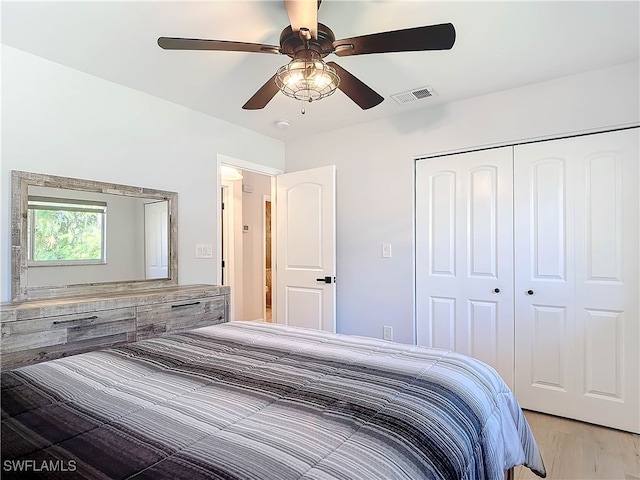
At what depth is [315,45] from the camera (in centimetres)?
160

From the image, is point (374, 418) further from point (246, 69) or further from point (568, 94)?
point (568, 94)

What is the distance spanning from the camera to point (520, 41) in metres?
2.04

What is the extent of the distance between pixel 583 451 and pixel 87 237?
136 inches

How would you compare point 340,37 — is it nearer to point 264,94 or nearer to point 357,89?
point 357,89

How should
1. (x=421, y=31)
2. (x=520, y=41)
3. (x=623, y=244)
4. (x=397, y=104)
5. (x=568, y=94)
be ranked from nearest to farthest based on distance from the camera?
(x=421, y=31)
(x=520, y=41)
(x=623, y=244)
(x=568, y=94)
(x=397, y=104)

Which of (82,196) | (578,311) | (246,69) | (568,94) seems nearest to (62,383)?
(82,196)

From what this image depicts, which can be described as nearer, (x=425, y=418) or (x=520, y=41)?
(x=425, y=418)

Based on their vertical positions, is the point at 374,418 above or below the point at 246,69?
below

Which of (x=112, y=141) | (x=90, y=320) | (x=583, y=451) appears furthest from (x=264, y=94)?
(x=583, y=451)

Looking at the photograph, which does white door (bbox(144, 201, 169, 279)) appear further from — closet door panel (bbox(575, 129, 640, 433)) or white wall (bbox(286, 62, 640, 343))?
closet door panel (bbox(575, 129, 640, 433))

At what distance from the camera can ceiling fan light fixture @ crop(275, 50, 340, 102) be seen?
1.63m

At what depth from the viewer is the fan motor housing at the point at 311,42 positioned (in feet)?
5.18

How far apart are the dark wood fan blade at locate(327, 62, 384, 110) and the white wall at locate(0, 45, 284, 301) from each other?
5.51 ft

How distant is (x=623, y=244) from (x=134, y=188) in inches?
136
